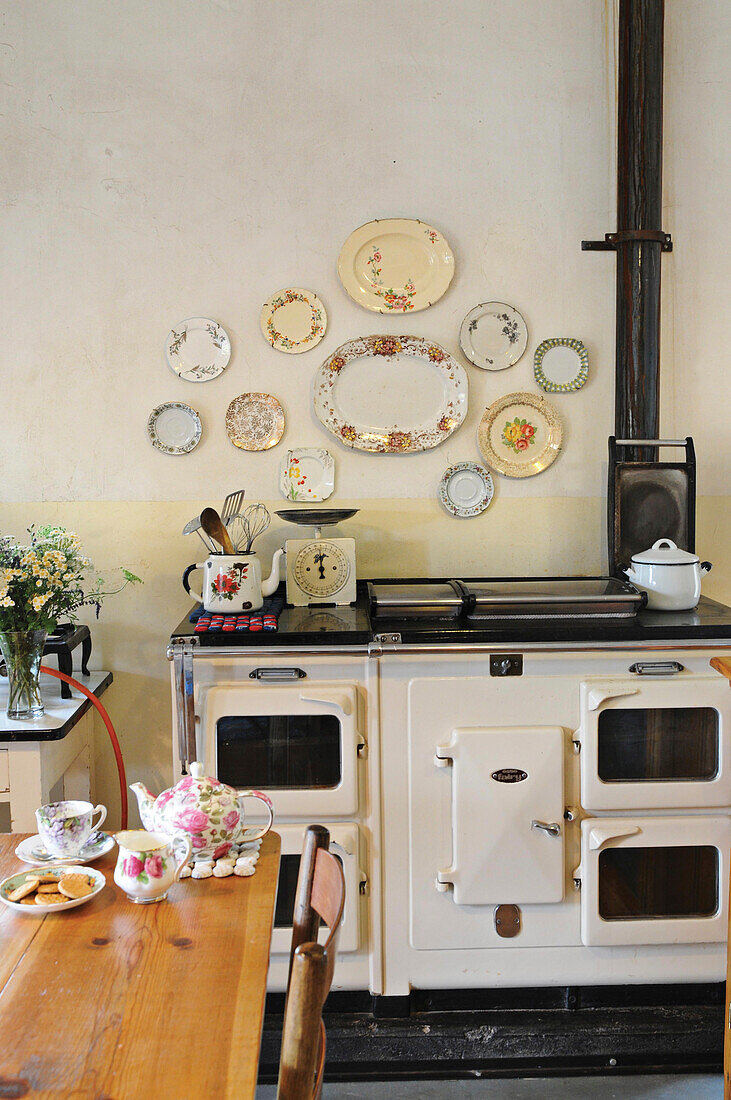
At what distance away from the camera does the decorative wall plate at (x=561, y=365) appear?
2.54 meters

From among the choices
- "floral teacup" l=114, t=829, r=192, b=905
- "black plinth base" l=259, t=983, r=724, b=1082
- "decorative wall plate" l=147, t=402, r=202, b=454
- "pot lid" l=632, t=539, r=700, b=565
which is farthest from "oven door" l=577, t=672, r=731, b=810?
"decorative wall plate" l=147, t=402, r=202, b=454

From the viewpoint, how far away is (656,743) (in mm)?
2121

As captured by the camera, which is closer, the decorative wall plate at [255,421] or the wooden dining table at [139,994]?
the wooden dining table at [139,994]

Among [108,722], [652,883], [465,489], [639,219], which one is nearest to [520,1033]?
[652,883]

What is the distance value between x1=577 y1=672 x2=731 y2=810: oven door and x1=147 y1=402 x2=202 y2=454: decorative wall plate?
1.22m

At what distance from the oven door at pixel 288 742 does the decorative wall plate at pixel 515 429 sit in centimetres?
83

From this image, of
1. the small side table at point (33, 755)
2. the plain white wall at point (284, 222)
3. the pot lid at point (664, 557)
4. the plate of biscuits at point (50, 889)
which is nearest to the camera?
the plate of biscuits at point (50, 889)

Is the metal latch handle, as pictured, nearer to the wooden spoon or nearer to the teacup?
the wooden spoon

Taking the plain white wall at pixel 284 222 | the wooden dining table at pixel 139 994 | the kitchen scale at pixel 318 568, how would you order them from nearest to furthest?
the wooden dining table at pixel 139 994
the kitchen scale at pixel 318 568
the plain white wall at pixel 284 222

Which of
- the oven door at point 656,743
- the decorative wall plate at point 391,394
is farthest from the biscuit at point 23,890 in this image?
the decorative wall plate at point 391,394

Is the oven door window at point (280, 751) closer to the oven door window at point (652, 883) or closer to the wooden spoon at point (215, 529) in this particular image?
the wooden spoon at point (215, 529)

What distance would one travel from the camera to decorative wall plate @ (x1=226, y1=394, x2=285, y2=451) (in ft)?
8.30

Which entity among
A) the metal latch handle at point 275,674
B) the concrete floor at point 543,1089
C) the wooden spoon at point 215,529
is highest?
the wooden spoon at point 215,529

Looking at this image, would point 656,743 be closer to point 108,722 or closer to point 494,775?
point 494,775
